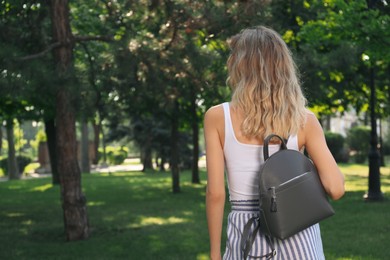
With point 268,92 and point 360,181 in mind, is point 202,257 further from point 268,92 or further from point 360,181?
point 360,181

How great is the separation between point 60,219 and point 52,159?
14341 millimetres

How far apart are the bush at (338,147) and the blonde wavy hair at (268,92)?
42.4 metres

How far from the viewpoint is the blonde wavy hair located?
2.66 meters

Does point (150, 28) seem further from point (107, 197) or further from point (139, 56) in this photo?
point (107, 197)

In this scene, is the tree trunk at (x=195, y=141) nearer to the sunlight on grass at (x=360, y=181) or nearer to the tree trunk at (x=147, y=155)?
the sunlight on grass at (x=360, y=181)

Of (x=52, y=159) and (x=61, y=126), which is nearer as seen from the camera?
(x=61, y=126)

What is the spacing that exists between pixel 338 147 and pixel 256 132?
43.8 metres

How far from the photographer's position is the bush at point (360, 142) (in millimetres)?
45156

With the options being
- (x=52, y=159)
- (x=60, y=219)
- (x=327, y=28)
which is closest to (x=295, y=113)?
→ (x=327, y=28)

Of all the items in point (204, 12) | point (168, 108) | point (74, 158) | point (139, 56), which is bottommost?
point (74, 158)

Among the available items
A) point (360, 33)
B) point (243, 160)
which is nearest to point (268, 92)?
point (243, 160)

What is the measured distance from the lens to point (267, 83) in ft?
8.75

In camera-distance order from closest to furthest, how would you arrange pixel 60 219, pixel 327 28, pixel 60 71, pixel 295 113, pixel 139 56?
pixel 295 113 → pixel 60 71 → pixel 139 56 → pixel 327 28 → pixel 60 219

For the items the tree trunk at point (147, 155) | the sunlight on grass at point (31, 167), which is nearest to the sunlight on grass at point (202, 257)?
the tree trunk at point (147, 155)
